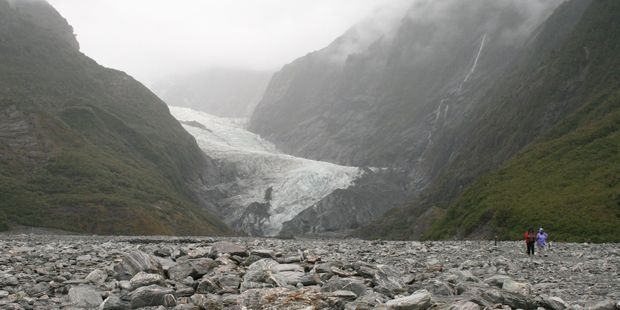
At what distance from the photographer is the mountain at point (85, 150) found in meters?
88.1

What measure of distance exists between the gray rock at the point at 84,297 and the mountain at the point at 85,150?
67.0 m

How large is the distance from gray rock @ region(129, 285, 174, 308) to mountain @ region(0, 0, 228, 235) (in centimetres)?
6847

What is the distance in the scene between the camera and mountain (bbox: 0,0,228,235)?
3467 inches

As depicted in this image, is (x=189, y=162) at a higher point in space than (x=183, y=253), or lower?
higher

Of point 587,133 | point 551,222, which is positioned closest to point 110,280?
point 551,222

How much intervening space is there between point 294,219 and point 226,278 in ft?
482

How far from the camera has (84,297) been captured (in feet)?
41.8

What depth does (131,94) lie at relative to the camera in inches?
7254

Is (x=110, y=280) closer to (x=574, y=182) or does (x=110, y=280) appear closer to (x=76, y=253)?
(x=76, y=253)

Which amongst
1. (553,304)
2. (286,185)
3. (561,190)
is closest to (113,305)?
(553,304)

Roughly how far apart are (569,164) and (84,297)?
7679 cm

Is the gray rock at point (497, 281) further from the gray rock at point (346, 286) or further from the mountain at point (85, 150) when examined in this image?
the mountain at point (85, 150)

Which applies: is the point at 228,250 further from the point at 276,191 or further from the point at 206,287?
the point at 276,191

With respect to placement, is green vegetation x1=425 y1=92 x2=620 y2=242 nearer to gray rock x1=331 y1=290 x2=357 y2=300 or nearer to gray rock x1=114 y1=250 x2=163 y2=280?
gray rock x1=331 y1=290 x2=357 y2=300
